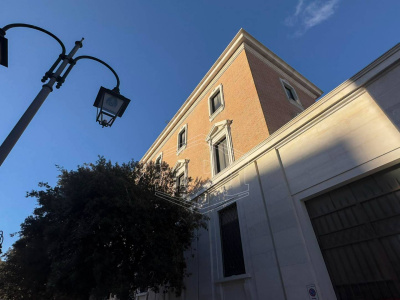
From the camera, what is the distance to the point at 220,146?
1151 cm

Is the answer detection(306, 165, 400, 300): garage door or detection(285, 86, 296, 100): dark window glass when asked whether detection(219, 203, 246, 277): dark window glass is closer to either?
detection(306, 165, 400, 300): garage door

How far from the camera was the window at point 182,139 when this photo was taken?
15.4 metres

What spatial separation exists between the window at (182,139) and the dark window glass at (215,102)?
2.96 m

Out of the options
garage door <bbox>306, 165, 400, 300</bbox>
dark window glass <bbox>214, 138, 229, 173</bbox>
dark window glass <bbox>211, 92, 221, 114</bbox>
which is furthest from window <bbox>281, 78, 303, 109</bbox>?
garage door <bbox>306, 165, 400, 300</bbox>

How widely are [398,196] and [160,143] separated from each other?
16857 millimetres

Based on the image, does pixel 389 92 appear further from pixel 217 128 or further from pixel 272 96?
pixel 217 128

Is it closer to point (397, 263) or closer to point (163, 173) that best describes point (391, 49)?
A: point (397, 263)

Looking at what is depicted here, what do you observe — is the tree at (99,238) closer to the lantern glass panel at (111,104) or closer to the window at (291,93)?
the lantern glass panel at (111,104)

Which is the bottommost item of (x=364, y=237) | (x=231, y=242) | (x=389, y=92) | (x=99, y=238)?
(x=364, y=237)

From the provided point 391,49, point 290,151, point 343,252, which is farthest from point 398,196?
point 391,49

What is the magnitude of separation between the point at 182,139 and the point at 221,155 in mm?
5718

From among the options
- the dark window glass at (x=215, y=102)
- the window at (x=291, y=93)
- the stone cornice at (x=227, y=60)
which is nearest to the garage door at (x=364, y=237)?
the window at (x=291, y=93)

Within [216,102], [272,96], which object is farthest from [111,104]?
[216,102]

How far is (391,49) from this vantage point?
17.8ft
